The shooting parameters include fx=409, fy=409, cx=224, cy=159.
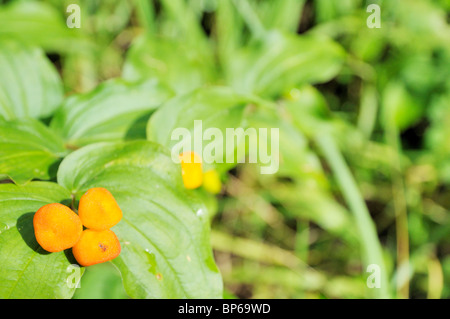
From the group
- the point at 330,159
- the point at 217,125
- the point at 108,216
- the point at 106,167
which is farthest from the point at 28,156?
the point at 330,159

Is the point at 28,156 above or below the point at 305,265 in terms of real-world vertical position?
above

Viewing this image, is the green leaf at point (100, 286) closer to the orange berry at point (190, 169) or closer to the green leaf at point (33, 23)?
the orange berry at point (190, 169)

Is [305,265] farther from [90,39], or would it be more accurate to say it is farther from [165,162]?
[90,39]

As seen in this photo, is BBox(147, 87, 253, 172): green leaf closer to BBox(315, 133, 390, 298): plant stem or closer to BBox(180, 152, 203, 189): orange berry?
BBox(180, 152, 203, 189): orange berry

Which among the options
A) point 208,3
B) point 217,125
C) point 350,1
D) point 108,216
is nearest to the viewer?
point 108,216

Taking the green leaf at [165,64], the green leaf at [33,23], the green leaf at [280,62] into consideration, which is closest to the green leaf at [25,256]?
the green leaf at [165,64]

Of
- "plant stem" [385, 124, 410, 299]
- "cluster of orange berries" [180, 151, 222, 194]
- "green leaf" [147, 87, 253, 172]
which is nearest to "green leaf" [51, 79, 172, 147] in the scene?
"green leaf" [147, 87, 253, 172]
